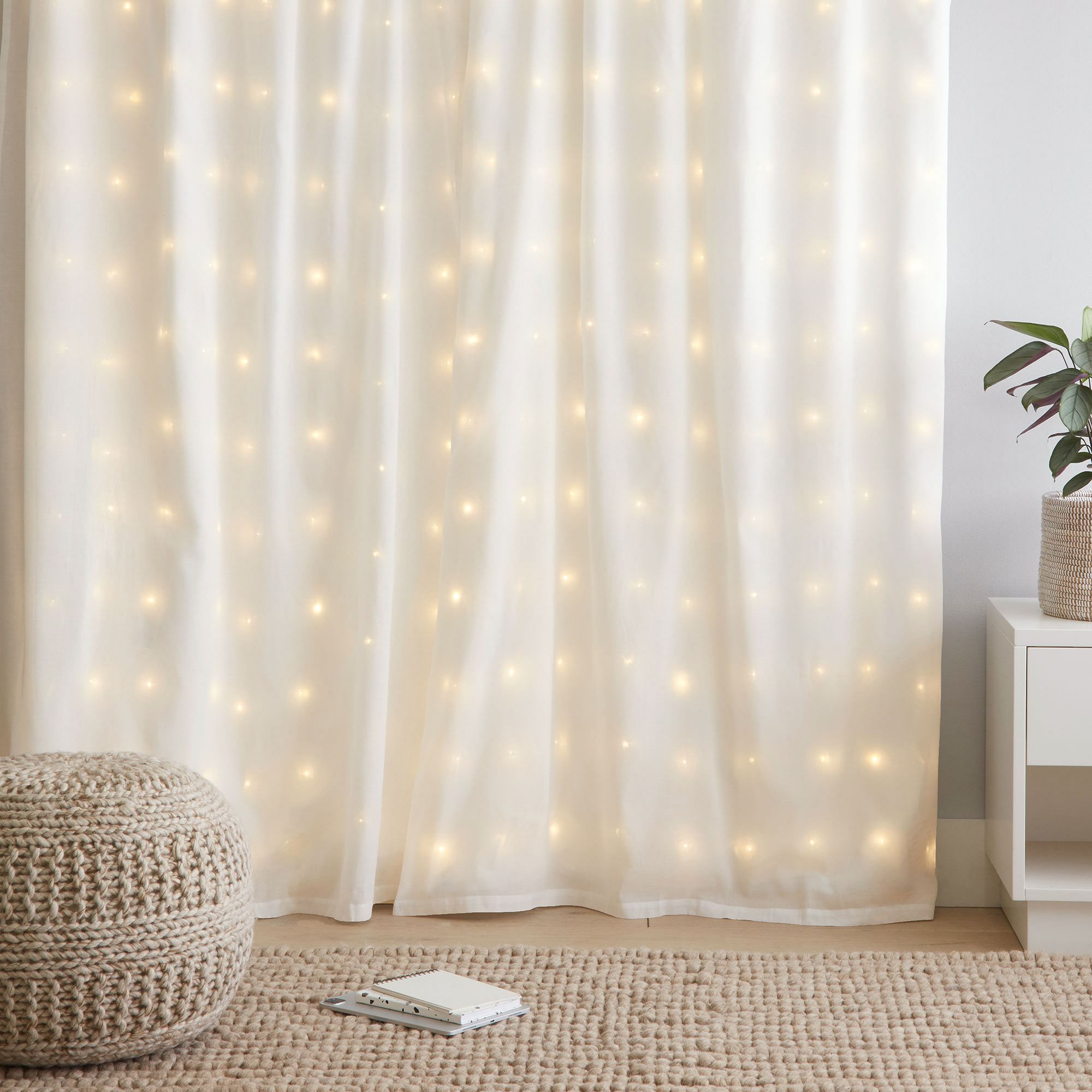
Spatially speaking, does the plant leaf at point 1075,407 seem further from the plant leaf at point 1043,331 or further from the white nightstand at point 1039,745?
the white nightstand at point 1039,745

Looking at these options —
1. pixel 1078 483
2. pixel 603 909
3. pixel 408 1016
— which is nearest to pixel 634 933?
pixel 603 909

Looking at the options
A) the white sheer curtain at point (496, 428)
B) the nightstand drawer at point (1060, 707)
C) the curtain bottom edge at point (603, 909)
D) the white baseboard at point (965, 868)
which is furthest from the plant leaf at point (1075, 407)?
the curtain bottom edge at point (603, 909)

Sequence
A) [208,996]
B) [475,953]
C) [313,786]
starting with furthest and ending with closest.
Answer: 1. [313,786]
2. [475,953]
3. [208,996]

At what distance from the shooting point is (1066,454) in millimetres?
1980

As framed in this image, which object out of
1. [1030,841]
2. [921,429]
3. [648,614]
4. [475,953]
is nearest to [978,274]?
[921,429]

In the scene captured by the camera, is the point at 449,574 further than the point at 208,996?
Yes

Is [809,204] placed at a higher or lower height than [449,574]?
higher

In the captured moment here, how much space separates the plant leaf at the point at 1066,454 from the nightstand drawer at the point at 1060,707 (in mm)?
320

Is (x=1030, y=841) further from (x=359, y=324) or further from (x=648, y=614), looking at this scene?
(x=359, y=324)

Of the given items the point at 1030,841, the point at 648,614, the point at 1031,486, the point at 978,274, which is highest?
the point at 978,274

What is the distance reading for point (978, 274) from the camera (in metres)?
2.23

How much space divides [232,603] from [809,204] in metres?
1.35

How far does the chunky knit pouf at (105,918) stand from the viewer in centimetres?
150

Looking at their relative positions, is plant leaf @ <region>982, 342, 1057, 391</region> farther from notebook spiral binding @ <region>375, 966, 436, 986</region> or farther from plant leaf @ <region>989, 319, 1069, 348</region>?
notebook spiral binding @ <region>375, 966, 436, 986</region>
